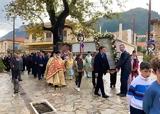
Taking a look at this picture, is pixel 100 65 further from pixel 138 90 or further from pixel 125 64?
pixel 138 90

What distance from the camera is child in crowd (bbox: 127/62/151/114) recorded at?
6.26 metres

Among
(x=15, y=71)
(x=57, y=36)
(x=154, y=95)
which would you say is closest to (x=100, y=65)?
(x=15, y=71)

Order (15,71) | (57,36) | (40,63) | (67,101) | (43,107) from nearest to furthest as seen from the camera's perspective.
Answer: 1. (43,107)
2. (67,101)
3. (15,71)
4. (40,63)
5. (57,36)

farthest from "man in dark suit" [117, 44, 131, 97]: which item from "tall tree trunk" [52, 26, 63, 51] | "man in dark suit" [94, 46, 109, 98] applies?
"tall tree trunk" [52, 26, 63, 51]

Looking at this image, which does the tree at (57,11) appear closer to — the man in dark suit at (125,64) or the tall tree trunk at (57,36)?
the tall tree trunk at (57,36)

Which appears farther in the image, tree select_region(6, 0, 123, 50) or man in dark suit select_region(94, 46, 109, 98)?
tree select_region(6, 0, 123, 50)

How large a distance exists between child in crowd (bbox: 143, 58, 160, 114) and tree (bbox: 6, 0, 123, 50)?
2299 centimetres

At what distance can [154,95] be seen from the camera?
4879 millimetres

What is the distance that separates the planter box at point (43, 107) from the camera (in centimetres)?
1222

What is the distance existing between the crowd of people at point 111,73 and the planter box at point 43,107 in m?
2.27

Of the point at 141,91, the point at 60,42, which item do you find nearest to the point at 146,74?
the point at 141,91

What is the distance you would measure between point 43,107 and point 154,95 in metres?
8.62

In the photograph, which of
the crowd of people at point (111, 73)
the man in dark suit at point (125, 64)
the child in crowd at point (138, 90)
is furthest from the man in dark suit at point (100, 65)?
the child in crowd at point (138, 90)

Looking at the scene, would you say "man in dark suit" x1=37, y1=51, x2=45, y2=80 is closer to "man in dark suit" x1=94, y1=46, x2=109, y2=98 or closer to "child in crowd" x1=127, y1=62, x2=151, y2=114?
"man in dark suit" x1=94, y1=46, x2=109, y2=98
